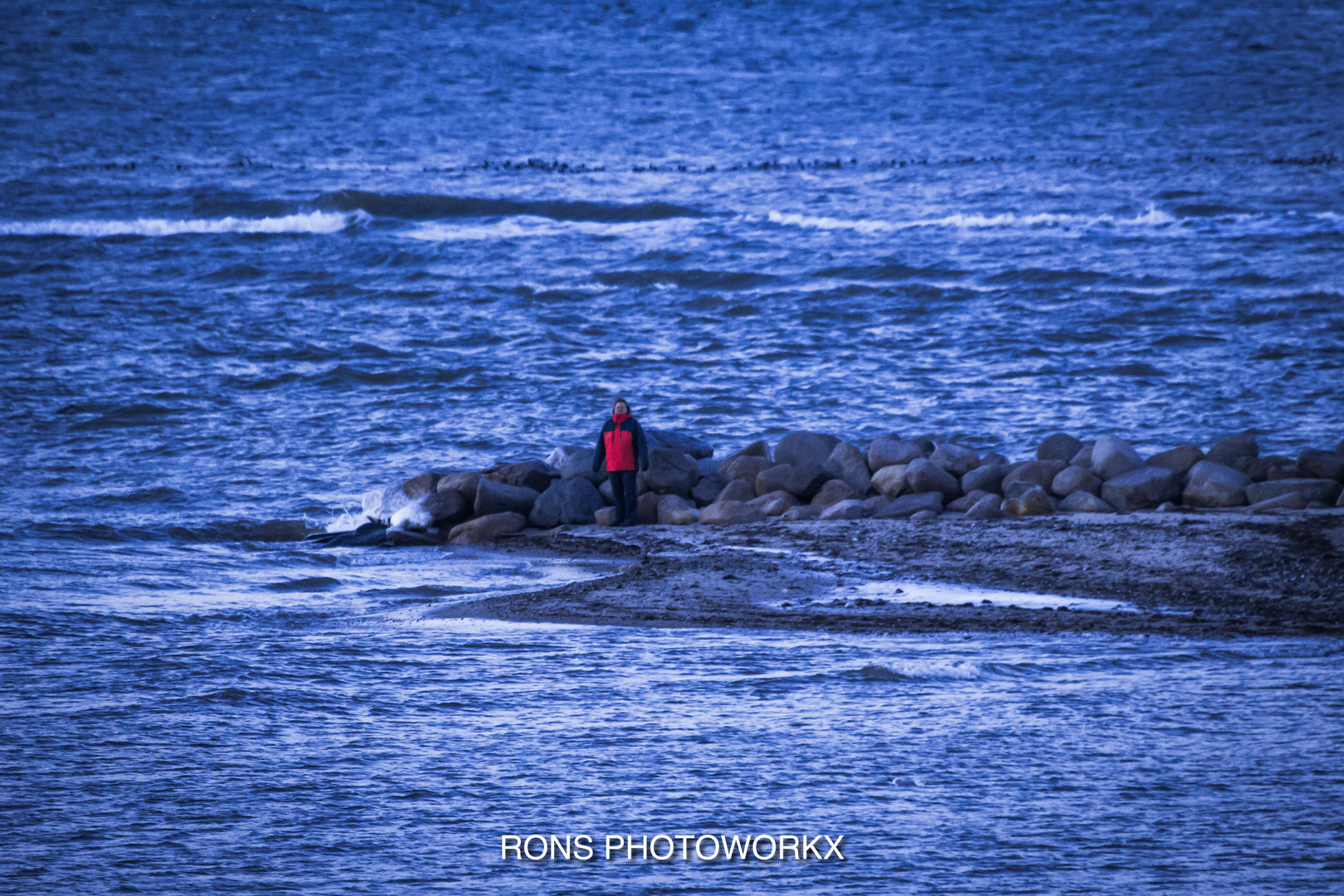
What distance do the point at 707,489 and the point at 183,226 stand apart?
24.1m

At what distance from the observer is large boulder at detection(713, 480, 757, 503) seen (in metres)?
12.0

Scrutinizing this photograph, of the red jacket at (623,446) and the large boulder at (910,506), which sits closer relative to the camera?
the large boulder at (910,506)

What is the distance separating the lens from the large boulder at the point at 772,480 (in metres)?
12.0

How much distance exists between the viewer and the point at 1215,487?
10.5m

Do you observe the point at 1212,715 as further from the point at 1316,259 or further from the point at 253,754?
the point at 1316,259

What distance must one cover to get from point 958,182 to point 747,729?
30.7 meters

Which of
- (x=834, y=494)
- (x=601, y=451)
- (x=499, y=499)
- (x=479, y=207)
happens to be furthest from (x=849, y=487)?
(x=479, y=207)

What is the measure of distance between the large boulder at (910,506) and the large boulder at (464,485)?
144 inches

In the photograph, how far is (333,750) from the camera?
5.12m

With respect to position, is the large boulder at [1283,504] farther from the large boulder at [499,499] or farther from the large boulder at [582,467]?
the large boulder at [499,499]

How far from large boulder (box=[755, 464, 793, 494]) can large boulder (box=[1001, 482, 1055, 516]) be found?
2102mm

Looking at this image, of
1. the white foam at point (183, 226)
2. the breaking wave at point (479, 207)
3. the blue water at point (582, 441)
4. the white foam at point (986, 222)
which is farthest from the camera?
the breaking wave at point (479, 207)

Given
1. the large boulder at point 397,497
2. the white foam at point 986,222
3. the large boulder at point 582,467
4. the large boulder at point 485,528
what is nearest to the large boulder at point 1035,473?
the large boulder at point 582,467

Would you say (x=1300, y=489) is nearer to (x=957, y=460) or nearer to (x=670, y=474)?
(x=957, y=460)
